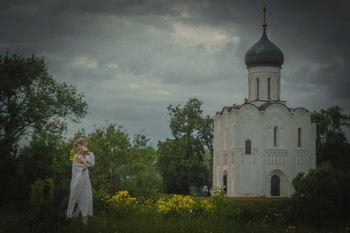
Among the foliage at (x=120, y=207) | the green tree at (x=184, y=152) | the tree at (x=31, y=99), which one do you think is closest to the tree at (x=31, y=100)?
the tree at (x=31, y=99)

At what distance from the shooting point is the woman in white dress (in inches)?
377

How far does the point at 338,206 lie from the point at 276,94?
33805mm

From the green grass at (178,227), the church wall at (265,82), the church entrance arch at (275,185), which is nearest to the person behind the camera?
the green grass at (178,227)

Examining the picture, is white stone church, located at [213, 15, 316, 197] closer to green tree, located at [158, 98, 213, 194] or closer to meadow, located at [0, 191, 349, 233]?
green tree, located at [158, 98, 213, 194]

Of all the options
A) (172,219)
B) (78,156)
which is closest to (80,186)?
(78,156)

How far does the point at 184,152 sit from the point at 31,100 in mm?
21195

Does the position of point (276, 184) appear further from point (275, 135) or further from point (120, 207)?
point (120, 207)

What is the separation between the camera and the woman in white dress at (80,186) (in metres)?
9.59

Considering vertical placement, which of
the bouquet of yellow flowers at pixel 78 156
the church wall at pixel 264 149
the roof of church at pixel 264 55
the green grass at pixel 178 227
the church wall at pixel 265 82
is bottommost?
the green grass at pixel 178 227

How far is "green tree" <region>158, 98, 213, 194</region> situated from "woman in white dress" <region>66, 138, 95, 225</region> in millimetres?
33747

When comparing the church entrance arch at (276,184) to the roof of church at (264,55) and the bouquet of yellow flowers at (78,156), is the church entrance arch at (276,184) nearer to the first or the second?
the roof of church at (264,55)

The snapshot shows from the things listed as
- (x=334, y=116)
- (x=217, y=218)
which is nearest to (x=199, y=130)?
(x=334, y=116)

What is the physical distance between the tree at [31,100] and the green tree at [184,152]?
17.9 meters

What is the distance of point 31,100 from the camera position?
81.9 ft
